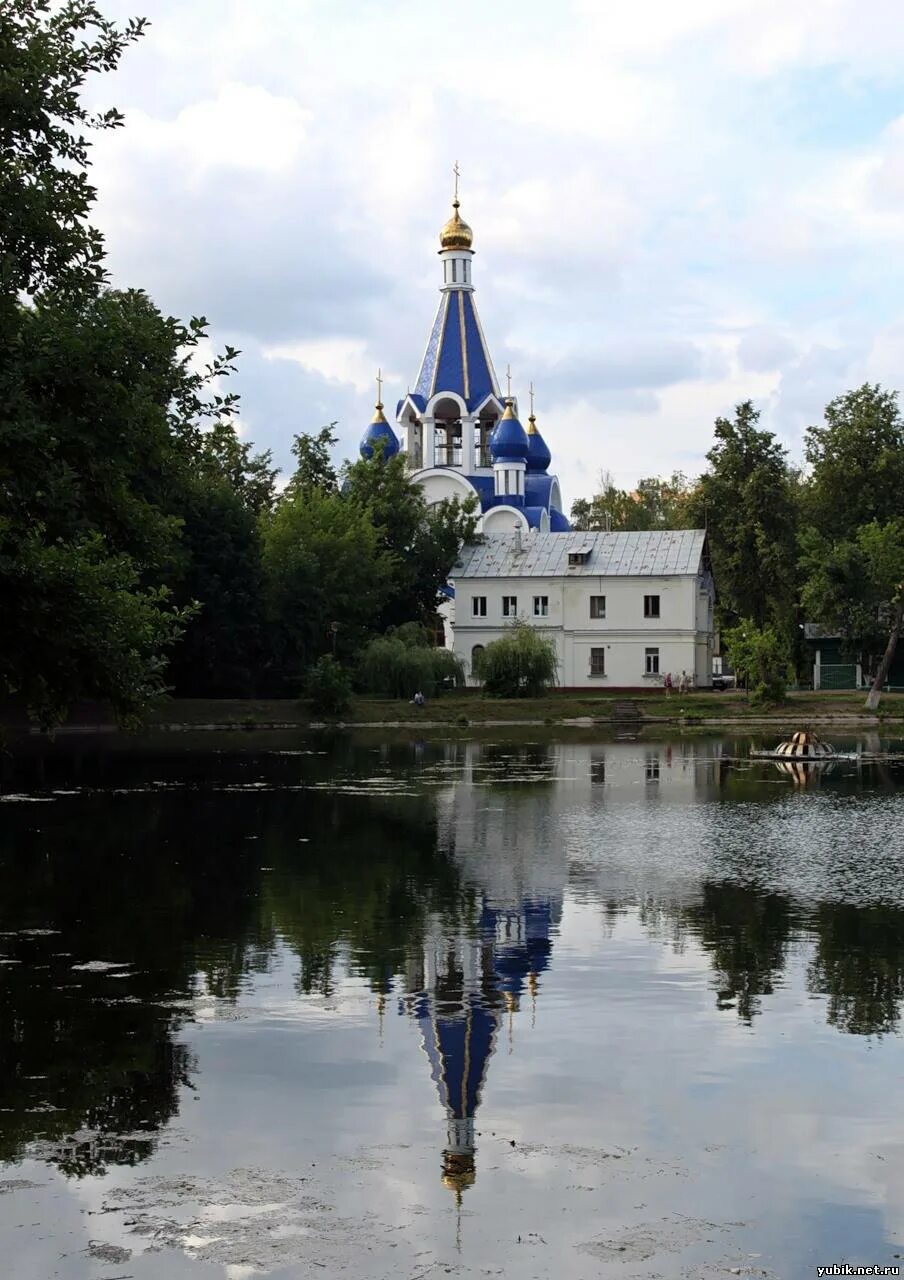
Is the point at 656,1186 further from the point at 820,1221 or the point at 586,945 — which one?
the point at 586,945

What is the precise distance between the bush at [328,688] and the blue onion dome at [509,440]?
1042 inches

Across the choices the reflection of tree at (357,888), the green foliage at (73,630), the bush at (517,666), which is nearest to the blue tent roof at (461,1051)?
the reflection of tree at (357,888)

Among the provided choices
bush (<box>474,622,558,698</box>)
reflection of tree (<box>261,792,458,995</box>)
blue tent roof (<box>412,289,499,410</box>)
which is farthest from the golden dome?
reflection of tree (<box>261,792,458,995</box>)

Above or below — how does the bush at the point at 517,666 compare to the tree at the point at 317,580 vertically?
below

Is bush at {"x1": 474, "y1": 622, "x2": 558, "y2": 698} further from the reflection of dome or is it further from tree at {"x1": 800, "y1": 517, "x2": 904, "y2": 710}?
the reflection of dome

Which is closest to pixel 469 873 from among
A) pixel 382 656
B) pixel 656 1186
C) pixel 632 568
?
pixel 656 1186

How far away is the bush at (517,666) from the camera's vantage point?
220 feet

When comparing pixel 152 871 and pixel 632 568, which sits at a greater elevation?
pixel 632 568

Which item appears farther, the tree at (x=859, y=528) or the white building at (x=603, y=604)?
the white building at (x=603, y=604)

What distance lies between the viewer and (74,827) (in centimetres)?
2755

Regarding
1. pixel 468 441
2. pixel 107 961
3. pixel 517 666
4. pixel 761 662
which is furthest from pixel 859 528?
pixel 107 961

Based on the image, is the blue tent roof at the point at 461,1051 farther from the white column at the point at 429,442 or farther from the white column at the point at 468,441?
the white column at the point at 429,442

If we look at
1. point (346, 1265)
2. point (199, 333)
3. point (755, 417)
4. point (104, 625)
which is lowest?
point (346, 1265)

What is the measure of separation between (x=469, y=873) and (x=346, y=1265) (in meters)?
14.0
